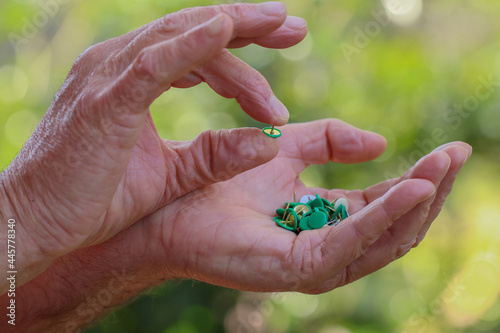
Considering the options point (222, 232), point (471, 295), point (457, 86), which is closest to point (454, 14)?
point (457, 86)

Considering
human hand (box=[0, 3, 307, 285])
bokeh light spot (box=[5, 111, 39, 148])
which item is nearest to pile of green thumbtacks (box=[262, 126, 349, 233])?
human hand (box=[0, 3, 307, 285])

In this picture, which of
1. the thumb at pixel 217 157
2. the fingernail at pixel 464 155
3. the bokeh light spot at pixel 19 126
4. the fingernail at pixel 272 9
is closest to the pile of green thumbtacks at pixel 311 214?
the thumb at pixel 217 157

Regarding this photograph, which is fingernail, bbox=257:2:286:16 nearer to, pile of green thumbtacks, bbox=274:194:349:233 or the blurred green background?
pile of green thumbtacks, bbox=274:194:349:233

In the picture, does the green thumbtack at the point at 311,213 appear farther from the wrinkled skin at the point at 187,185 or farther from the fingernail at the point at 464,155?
the fingernail at the point at 464,155

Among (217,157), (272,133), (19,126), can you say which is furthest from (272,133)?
(19,126)

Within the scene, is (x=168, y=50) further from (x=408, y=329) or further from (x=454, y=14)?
(x=454, y=14)
